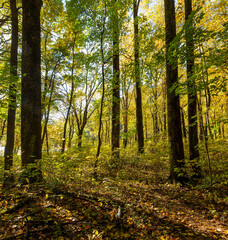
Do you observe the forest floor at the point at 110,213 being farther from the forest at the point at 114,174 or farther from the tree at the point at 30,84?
the tree at the point at 30,84

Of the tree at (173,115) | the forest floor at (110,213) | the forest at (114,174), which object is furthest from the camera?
the tree at (173,115)

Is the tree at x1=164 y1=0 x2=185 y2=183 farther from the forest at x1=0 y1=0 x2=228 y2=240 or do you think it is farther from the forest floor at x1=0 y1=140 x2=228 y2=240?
the forest floor at x1=0 y1=140 x2=228 y2=240

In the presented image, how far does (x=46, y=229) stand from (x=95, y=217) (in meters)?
1.10

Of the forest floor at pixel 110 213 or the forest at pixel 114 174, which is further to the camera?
the forest at pixel 114 174

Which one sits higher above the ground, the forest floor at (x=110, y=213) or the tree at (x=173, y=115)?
the tree at (x=173, y=115)

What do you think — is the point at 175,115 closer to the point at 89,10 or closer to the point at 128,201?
the point at 128,201

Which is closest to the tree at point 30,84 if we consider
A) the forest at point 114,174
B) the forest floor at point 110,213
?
the forest at point 114,174

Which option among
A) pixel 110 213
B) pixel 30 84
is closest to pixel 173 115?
pixel 110 213

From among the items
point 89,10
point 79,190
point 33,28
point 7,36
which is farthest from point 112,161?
point 7,36

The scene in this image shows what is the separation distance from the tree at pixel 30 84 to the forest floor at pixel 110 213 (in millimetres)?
1095

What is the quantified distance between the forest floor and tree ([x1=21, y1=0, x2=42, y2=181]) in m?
1.09

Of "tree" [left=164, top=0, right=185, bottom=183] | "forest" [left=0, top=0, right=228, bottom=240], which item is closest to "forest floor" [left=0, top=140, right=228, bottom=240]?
"forest" [left=0, top=0, right=228, bottom=240]

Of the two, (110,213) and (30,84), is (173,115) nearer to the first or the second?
(110,213)

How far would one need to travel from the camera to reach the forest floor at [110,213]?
2676mm
